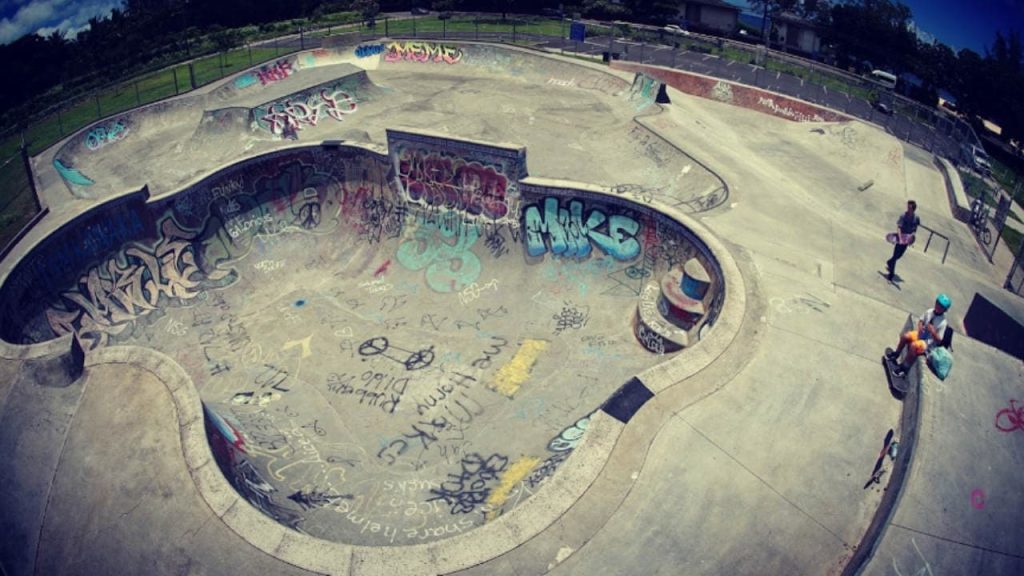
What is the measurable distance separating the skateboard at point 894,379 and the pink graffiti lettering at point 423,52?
27975 mm

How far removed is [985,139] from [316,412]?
40734mm

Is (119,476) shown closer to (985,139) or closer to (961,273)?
(961,273)

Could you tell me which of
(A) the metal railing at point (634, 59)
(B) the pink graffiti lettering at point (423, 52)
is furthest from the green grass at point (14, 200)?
(B) the pink graffiti lettering at point (423, 52)

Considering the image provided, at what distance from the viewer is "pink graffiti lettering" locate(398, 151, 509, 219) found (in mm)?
Result: 20547

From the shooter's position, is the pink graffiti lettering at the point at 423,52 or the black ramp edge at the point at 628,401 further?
the pink graffiti lettering at the point at 423,52

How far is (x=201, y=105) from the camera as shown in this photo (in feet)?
93.5

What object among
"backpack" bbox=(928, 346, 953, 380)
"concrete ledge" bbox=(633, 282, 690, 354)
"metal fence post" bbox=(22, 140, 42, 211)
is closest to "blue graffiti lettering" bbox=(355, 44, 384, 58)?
"metal fence post" bbox=(22, 140, 42, 211)

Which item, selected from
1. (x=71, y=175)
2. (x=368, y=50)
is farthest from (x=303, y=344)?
(x=368, y=50)

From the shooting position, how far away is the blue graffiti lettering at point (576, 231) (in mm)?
18688

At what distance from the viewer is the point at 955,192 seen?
21.5 metres

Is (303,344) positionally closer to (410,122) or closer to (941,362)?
Result: (410,122)

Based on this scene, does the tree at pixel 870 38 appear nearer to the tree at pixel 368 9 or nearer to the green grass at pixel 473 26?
the green grass at pixel 473 26

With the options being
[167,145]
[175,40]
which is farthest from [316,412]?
[175,40]

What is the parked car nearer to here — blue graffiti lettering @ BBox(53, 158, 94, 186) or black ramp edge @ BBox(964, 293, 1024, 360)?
black ramp edge @ BBox(964, 293, 1024, 360)
